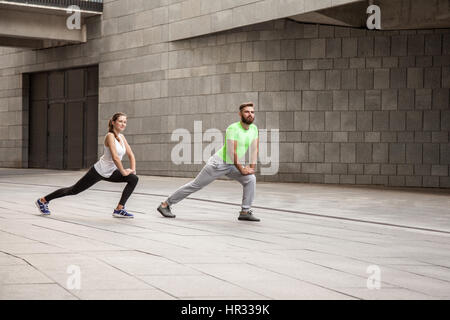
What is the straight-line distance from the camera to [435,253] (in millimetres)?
7625

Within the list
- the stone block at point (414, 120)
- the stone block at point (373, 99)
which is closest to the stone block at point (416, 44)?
the stone block at point (373, 99)

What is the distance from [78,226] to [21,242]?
1.78m

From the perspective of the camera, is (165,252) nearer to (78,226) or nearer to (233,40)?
(78,226)

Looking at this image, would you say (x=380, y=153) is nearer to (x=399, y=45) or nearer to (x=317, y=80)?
(x=317, y=80)

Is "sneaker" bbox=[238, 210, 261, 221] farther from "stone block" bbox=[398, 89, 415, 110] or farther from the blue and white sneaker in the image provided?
"stone block" bbox=[398, 89, 415, 110]

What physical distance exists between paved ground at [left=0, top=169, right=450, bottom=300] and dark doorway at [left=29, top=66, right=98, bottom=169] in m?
17.1

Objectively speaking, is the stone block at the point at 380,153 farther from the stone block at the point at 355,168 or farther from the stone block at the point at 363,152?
the stone block at the point at 355,168

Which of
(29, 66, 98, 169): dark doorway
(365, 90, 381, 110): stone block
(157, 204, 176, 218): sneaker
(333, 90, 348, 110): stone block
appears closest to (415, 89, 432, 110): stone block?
(365, 90, 381, 110): stone block

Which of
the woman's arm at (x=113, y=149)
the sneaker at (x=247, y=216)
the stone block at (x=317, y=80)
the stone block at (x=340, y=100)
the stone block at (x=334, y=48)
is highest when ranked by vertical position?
the stone block at (x=334, y=48)

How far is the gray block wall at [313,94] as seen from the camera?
20672 millimetres

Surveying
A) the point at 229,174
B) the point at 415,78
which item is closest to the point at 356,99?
the point at 415,78

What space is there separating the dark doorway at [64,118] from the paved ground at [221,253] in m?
17.1

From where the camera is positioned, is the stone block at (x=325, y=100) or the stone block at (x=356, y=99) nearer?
the stone block at (x=356, y=99)

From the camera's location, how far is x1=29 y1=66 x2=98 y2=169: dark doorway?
30203 millimetres
